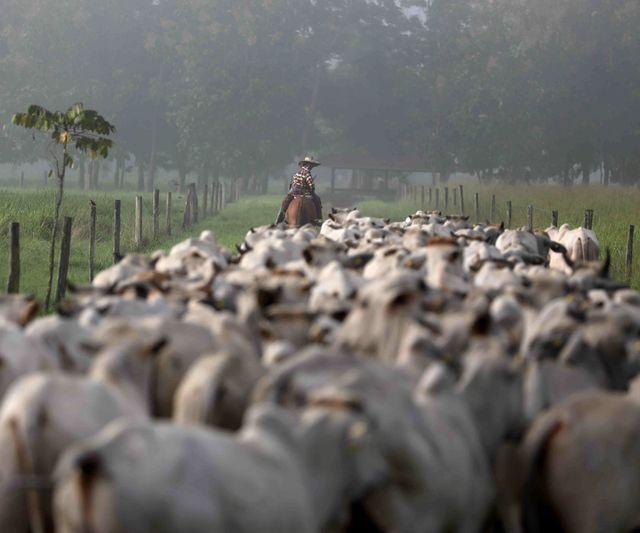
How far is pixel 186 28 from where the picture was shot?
71438 mm

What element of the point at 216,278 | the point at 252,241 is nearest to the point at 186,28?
the point at 252,241

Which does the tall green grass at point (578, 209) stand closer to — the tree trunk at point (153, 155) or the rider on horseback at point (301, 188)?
the rider on horseback at point (301, 188)

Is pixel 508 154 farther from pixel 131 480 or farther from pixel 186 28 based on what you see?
pixel 131 480

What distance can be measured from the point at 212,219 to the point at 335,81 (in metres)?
34.9

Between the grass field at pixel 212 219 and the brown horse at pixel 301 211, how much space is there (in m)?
3.23

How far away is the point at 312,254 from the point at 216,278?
1414 millimetres

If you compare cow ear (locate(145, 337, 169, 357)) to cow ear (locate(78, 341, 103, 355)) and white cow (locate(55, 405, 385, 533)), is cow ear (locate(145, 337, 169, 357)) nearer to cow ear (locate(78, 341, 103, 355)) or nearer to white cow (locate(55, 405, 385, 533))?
cow ear (locate(78, 341, 103, 355))

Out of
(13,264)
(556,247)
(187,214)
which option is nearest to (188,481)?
(13,264)

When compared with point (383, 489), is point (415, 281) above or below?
above

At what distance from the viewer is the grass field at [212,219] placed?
19609mm

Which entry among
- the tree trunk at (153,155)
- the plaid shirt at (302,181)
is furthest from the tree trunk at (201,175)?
the plaid shirt at (302,181)

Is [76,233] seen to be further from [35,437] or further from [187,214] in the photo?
[35,437]

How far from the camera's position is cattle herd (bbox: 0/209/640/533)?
392cm

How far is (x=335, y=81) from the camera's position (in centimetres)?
7275
